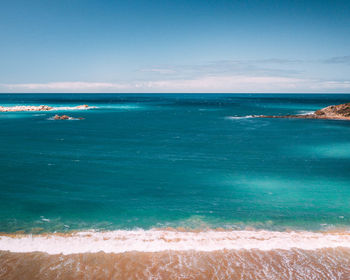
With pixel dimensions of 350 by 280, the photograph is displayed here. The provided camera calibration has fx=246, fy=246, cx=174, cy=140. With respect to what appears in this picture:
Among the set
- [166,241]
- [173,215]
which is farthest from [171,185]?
[166,241]

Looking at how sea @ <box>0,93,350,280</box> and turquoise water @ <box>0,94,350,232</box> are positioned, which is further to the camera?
turquoise water @ <box>0,94,350,232</box>

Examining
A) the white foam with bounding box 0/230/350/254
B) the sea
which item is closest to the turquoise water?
the sea

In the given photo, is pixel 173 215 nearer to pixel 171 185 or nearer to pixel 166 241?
pixel 166 241

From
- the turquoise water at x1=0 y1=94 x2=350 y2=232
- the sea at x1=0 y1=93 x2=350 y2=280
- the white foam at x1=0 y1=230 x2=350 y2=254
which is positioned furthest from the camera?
the turquoise water at x1=0 y1=94 x2=350 y2=232

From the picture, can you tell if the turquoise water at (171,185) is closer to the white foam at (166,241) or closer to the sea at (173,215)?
the sea at (173,215)

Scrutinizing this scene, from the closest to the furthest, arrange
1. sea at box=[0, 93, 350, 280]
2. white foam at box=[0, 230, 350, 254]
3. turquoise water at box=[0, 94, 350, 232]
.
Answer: sea at box=[0, 93, 350, 280] < white foam at box=[0, 230, 350, 254] < turquoise water at box=[0, 94, 350, 232]

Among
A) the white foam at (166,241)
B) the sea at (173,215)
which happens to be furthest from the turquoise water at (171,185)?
the white foam at (166,241)


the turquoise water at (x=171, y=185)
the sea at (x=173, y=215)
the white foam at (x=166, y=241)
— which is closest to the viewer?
the sea at (x=173, y=215)

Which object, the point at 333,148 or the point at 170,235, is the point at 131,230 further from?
the point at 333,148

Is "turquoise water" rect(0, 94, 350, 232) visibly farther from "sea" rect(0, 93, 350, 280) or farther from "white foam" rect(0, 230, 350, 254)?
"white foam" rect(0, 230, 350, 254)
